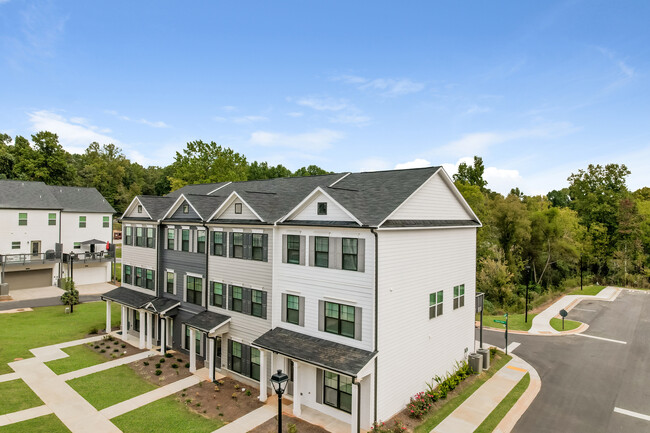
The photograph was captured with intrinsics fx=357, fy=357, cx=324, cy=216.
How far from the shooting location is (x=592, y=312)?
33719mm

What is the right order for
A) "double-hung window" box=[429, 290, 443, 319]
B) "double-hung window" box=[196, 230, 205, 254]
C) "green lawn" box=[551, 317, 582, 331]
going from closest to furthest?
"double-hung window" box=[429, 290, 443, 319] < "double-hung window" box=[196, 230, 205, 254] < "green lawn" box=[551, 317, 582, 331]

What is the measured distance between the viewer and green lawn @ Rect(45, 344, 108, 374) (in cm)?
1973

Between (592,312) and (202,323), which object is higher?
(202,323)

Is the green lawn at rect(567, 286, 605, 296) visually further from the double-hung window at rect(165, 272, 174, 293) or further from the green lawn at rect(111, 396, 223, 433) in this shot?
the green lawn at rect(111, 396, 223, 433)

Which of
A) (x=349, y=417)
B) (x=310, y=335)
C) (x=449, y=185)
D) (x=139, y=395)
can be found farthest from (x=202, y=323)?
(x=449, y=185)

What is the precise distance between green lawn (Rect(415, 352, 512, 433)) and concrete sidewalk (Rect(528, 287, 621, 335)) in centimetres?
913

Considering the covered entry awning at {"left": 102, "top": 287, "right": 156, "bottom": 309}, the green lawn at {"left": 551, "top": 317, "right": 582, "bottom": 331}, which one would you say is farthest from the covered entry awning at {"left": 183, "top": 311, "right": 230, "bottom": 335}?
the green lawn at {"left": 551, "top": 317, "right": 582, "bottom": 331}

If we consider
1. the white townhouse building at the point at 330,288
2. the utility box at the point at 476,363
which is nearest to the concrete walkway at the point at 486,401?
the utility box at the point at 476,363

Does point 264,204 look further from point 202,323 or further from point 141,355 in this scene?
point 141,355

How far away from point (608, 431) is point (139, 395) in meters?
20.5

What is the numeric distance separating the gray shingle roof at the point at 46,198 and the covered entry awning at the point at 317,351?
37.4 metres

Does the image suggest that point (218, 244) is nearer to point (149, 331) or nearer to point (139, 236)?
point (149, 331)

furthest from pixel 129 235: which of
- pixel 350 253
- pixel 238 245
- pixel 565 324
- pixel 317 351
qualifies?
pixel 565 324

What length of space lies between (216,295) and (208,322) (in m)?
1.59
